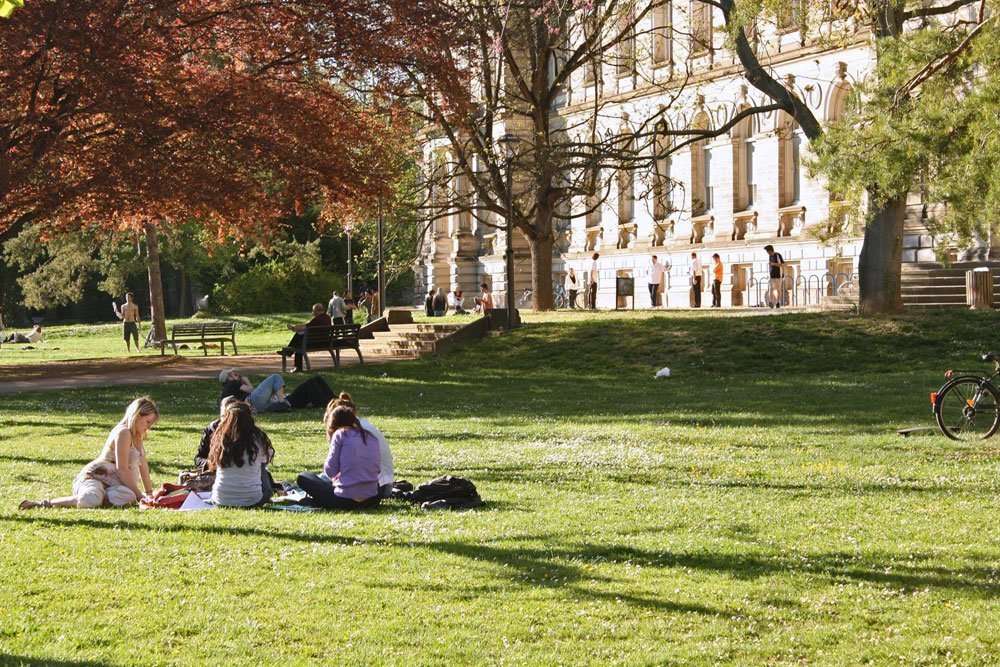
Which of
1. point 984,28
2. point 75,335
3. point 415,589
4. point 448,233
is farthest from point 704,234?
point 415,589

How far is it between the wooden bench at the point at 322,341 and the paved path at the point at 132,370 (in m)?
0.50

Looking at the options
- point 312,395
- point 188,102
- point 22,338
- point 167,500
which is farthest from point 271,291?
point 167,500

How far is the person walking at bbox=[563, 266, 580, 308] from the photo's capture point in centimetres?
5476

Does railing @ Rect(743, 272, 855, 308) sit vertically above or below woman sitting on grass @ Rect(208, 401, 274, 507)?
above

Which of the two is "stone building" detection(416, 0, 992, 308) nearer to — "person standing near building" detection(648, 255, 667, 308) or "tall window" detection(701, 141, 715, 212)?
"tall window" detection(701, 141, 715, 212)

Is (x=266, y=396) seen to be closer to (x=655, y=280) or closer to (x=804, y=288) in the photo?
(x=804, y=288)

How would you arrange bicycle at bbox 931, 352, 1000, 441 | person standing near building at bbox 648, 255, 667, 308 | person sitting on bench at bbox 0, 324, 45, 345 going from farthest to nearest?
1. person sitting on bench at bbox 0, 324, 45, 345
2. person standing near building at bbox 648, 255, 667, 308
3. bicycle at bbox 931, 352, 1000, 441

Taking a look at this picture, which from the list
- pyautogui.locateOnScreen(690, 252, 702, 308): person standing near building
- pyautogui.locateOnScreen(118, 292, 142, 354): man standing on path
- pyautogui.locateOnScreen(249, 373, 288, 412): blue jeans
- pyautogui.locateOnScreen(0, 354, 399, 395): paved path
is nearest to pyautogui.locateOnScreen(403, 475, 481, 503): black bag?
pyautogui.locateOnScreen(249, 373, 288, 412): blue jeans

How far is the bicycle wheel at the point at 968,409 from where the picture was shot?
16.0 meters

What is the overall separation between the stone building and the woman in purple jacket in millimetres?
28276

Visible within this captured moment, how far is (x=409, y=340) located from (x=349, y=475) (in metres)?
23.2

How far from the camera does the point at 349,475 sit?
12047mm

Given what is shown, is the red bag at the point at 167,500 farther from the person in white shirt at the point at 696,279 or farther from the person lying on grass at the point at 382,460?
the person in white shirt at the point at 696,279

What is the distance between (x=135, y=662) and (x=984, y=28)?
13.9 metres
